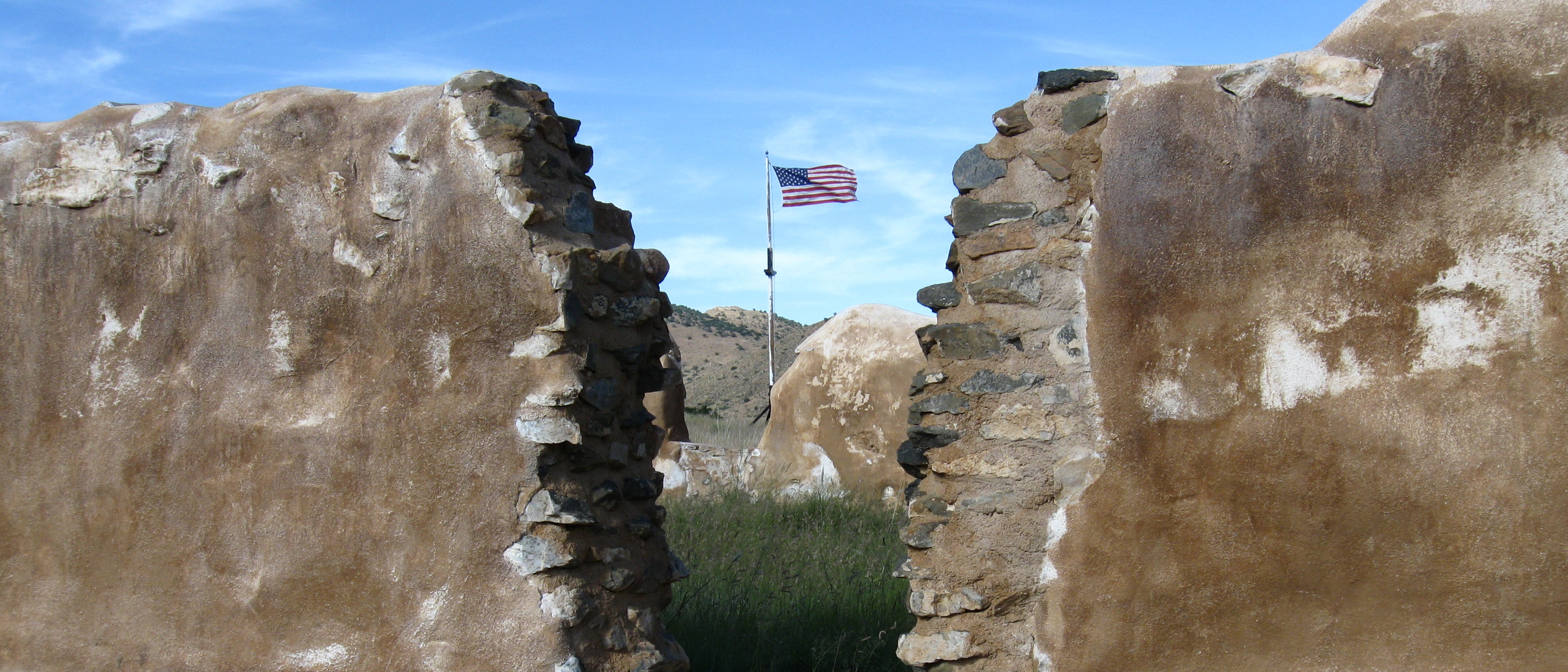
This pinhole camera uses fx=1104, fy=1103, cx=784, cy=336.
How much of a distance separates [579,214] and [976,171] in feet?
4.05

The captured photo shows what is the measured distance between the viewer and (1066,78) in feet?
10.6

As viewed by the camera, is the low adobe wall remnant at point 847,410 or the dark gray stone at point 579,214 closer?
the dark gray stone at point 579,214

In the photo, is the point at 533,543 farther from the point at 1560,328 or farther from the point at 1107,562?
the point at 1560,328

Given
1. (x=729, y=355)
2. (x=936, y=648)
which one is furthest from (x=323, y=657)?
(x=729, y=355)

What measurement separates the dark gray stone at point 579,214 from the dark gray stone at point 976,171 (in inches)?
45.3

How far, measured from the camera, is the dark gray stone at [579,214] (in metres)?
3.42

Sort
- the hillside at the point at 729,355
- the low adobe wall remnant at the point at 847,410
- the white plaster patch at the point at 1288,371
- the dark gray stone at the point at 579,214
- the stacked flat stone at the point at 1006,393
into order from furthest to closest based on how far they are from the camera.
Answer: the hillside at the point at 729,355 → the low adobe wall remnant at the point at 847,410 → the dark gray stone at the point at 579,214 → the stacked flat stone at the point at 1006,393 → the white plaster patch at the point at 1288,371

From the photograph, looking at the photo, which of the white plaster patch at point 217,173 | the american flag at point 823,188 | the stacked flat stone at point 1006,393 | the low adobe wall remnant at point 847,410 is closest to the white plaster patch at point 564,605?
the stacked flat stone at point 1006,393

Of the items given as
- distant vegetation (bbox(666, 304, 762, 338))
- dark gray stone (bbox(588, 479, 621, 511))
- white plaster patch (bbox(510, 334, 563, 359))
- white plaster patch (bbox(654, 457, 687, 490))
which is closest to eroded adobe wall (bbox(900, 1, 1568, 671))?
dark gray stone (bbox(588, 479, 621, 511))

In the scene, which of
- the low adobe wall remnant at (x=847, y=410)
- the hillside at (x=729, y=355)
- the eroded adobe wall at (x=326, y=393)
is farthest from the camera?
the hillside at (x=729, y=355)

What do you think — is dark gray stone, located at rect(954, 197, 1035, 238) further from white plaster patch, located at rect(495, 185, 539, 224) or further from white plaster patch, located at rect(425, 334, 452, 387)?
white plaster patch, located at rect(425, 334, 452, 387)

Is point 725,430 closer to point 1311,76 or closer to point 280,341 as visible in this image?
point 280,341

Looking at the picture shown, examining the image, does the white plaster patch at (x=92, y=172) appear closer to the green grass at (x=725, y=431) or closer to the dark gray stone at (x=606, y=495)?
the dark gray stone at (x=606, y=495)

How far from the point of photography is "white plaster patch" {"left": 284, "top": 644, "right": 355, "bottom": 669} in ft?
10.6
